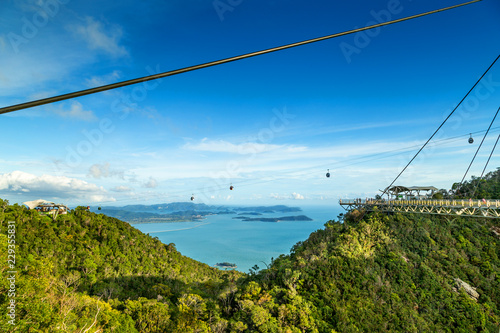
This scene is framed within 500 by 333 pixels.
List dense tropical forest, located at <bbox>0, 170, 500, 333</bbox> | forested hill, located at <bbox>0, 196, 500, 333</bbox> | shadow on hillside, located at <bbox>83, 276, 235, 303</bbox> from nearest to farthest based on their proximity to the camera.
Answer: dense tropical forest, located at <bbox>0, 170, 500, 333</bbox> → forested hill, located at <bbox>0, 196, 500, 333</bbox> → shadow on hillside, located at <bbox>83, 276, 235, 303</bbox>

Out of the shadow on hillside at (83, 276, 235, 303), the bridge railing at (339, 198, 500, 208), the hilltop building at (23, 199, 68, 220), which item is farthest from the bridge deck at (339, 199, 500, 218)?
the hilltop building at (23, 199, 68, 220)

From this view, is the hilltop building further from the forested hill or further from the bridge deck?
the bridge deck

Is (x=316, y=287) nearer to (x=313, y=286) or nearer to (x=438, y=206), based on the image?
(x=313, y=286)

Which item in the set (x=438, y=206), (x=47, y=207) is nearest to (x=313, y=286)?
(x=438, y=206)

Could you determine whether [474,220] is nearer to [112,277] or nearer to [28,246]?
[112,277]

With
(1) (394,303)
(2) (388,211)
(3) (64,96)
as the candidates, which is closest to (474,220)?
(2) (388,211)
